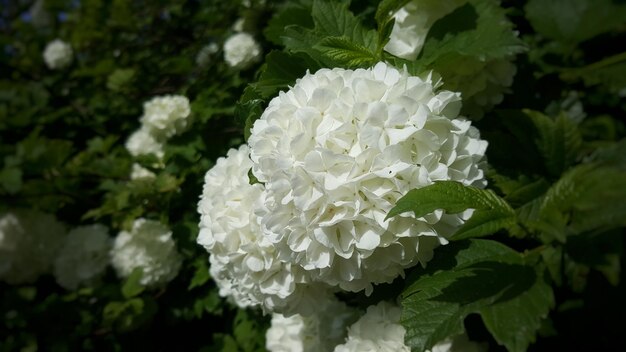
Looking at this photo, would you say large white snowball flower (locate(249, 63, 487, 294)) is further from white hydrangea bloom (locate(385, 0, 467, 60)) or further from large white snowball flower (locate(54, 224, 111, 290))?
large white snowball flower (locate(54, 224, 111, 290))

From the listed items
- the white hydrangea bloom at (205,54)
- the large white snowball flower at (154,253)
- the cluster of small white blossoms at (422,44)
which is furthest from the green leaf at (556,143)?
the white hydrangea bloom at (205,54)

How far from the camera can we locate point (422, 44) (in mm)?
1458

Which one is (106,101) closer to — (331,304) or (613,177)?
(331,304)

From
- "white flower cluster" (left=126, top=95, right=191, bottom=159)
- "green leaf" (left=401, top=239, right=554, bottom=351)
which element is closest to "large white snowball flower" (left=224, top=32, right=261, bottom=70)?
"white flower cluster" (left=126, top=95, right=191, bottom=159)

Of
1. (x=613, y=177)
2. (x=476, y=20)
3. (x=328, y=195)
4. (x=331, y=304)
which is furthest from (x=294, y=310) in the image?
(x=476, y=20)

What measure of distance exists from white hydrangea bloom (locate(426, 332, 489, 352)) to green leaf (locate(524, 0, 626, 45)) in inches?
46.4

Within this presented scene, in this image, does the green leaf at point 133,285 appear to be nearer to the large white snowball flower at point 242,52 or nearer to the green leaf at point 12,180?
the green leaf at point 12,180

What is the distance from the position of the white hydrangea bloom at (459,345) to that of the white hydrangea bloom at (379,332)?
0.08m

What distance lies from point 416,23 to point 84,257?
2.04m

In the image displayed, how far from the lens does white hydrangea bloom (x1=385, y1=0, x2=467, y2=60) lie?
4.78ft

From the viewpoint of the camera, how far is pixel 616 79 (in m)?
1.71

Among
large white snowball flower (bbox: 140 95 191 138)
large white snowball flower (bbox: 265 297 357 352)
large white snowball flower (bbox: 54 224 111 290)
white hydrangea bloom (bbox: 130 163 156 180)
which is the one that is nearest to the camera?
large white snowball flower (bbox: 265 297 357 352)

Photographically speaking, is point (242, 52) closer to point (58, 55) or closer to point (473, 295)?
point (473, 295)

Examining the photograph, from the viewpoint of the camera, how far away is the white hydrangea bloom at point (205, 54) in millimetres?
3013
